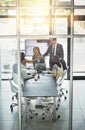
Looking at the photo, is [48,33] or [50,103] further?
[50,103]

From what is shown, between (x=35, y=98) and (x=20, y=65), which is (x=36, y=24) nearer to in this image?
(x=20, y=65)

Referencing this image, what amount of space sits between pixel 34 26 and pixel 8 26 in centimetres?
55

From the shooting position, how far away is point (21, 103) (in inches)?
355

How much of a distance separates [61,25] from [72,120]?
2.11 meters

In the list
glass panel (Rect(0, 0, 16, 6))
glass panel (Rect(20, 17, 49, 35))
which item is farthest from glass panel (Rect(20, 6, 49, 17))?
glass panel (Rect(0, 0, 16, 6))

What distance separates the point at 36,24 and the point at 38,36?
1.46 ft

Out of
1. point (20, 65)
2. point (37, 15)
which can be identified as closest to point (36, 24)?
point (37, 15)

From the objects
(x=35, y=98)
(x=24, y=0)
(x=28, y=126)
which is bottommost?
(x=28, y=126)

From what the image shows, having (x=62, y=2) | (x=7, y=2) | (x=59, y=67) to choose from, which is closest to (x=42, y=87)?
(x=59, y=67)

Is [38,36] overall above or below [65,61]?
above

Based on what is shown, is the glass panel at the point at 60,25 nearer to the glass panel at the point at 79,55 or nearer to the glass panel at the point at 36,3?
the glass panel at the point at 79,55

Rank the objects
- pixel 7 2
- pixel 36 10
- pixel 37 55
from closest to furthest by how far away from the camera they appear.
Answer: pixel 7 2, pixel 36 10, pixel 37 55

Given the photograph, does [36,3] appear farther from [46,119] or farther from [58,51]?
[46,119]

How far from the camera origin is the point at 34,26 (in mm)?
8906
